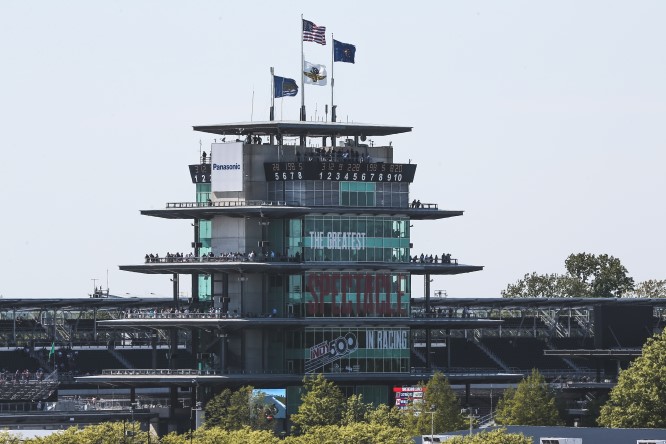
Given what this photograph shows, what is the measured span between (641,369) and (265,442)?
128ft

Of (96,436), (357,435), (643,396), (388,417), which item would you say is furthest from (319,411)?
(643,396)

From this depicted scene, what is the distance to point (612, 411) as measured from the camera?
194m

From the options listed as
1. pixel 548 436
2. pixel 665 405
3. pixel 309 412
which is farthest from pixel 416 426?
pixel 548 436

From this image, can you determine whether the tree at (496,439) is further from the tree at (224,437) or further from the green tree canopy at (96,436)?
the green tree canopy at (96,436)

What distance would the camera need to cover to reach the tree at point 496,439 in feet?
502

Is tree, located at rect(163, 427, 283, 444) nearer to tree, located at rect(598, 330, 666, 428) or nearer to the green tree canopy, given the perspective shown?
the green tree canopy

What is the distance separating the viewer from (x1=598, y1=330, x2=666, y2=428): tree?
189875mm

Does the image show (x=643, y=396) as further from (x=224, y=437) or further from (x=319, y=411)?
(x=224, y=437)

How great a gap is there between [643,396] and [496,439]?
4111cm

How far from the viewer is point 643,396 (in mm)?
191125

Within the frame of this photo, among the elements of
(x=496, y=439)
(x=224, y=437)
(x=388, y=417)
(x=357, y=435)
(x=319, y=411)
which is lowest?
(x=224, y=437)

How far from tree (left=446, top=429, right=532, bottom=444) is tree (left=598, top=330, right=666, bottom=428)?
34692mm

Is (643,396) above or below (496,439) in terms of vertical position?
above

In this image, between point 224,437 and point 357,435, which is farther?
point 224,437
